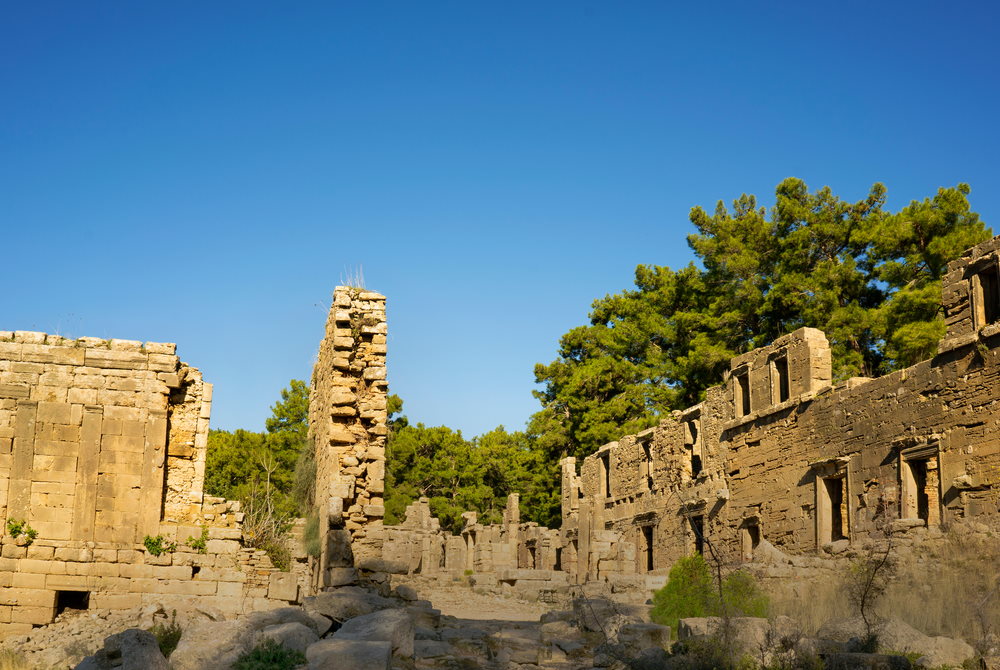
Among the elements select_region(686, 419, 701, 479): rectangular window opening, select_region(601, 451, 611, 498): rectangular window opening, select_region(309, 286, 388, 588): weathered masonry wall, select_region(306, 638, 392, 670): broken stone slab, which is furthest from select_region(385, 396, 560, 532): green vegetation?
select_region(306, 638, 392, 670): broken stone slab

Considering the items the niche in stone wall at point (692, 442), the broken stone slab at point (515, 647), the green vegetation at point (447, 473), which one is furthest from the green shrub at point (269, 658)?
the green vegetation at point (447, 473)

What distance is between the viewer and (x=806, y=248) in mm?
32969

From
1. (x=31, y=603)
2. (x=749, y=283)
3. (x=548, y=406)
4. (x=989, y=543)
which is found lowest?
(x=31, y=603)

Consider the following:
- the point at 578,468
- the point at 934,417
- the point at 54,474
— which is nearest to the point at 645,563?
the point at 578,468

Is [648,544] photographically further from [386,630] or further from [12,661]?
[386,630]

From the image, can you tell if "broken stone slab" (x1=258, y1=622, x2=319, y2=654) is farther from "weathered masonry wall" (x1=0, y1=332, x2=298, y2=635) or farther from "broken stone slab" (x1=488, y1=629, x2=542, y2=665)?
"weathered masonry wall" (x1=0, y1=332, x2=298, y2=635)

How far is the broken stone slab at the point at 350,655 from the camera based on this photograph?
8.38 metres

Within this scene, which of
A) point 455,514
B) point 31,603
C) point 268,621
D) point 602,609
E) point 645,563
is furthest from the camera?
point 455,514

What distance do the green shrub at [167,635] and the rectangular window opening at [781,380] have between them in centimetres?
1512

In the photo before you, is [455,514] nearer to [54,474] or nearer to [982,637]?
[54,474]

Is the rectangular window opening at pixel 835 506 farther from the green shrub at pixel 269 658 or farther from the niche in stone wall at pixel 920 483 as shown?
the green shrub at pixel 269 658

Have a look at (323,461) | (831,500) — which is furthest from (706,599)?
(323,461)

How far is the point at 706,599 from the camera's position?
53.9 ft

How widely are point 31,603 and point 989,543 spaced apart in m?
14.4
